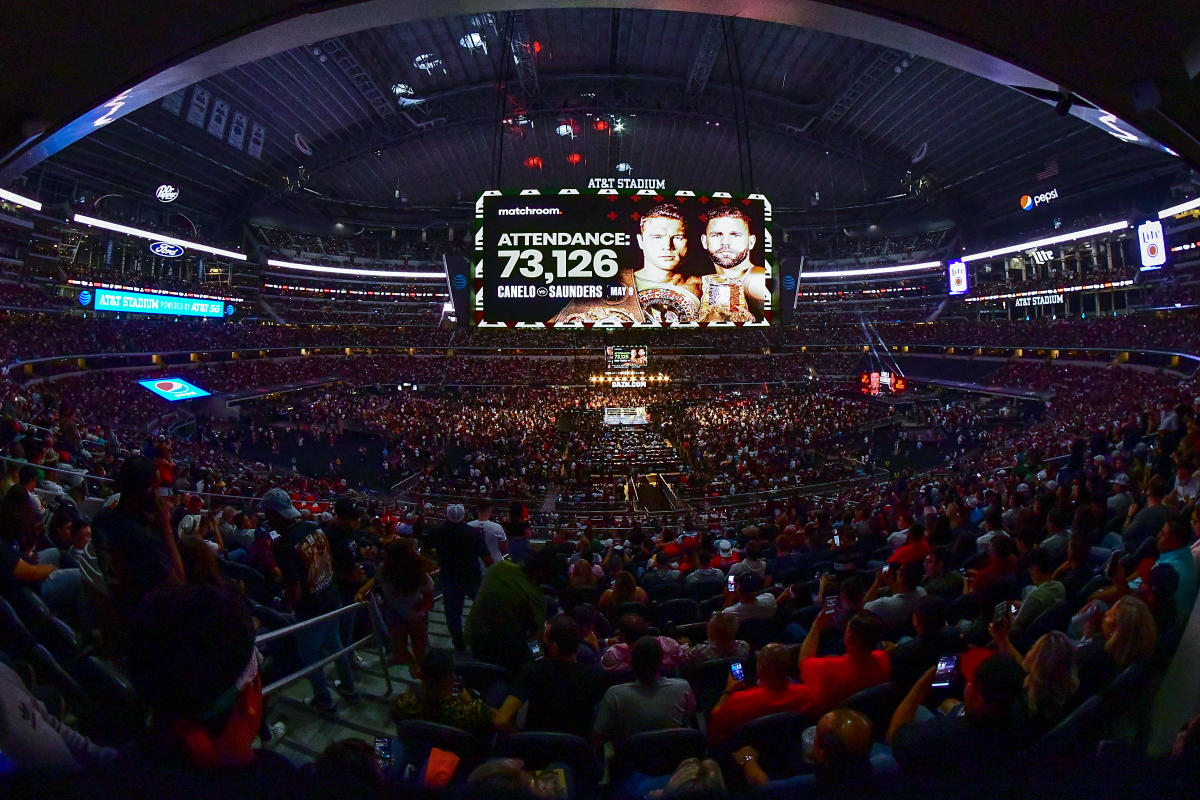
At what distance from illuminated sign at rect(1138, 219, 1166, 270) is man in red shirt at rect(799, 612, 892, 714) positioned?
38.8m

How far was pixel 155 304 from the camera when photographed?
3497 centimetres

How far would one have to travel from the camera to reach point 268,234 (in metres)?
49.1

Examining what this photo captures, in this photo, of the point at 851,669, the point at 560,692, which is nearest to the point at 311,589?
the point at 560,692

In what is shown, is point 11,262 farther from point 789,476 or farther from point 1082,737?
point 1082,737

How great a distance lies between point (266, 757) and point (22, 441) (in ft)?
32.4

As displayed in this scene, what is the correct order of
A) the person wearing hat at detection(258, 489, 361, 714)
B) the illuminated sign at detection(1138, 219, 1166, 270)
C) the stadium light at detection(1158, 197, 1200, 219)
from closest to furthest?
the person wearing hat at detection(258, 489, 361, 714) < the illuminated sign at detection(1138, 219, 1166, 270) < the stadium light at detection(1158, 197, 1200, 219)

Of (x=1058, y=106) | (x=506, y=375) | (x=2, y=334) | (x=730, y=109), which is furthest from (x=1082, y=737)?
(x=506, y=375)

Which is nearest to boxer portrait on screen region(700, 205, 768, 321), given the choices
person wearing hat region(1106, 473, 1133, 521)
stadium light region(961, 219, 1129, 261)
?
person wearing hat region(1106, 473, 1133, 521)

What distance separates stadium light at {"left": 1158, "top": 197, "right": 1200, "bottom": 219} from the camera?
101 feet

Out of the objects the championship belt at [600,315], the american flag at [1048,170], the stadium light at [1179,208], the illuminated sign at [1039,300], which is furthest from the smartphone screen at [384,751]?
the illuminated sign at [1039,300]

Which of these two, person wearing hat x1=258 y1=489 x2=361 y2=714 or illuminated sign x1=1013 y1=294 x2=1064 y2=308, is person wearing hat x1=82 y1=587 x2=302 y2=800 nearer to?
person wearing hat x1=258 y1=489 x2=361 y2=714

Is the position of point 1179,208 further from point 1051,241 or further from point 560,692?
point 560,692

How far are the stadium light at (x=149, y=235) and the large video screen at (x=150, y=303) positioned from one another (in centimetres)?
426

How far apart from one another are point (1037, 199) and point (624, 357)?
30108 millimetres
